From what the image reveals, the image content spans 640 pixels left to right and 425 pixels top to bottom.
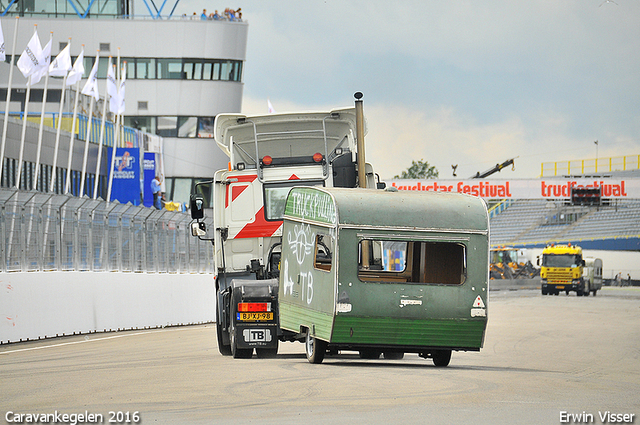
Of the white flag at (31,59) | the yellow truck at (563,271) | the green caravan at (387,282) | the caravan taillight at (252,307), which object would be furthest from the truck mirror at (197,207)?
the yellow truck at (563,271)

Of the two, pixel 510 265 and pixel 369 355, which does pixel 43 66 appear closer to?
pixel 369 355

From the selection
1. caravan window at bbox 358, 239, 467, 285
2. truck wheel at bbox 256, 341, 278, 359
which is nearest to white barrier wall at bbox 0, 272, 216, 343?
truck wheel at bbox 256, 341, 278, 359

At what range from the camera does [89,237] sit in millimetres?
24328

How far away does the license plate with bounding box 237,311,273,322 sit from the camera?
15.7 meters

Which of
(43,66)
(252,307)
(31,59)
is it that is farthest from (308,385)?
(43,66)

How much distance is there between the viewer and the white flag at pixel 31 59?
4156 cm

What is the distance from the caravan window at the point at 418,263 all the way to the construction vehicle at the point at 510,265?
57968 mm

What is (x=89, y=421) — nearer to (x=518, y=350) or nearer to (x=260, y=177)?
(x=260, y=177)

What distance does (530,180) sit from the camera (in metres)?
68.8

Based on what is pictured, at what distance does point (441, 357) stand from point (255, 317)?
9.31 feet

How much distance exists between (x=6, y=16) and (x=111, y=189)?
60.0 feet

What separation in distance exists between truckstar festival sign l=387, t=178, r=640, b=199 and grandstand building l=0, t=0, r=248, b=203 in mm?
13800

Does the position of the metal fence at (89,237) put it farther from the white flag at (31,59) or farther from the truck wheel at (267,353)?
the white flag at (31,59)

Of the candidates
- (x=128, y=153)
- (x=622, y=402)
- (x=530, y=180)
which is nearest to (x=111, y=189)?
(x=128, y=153)
